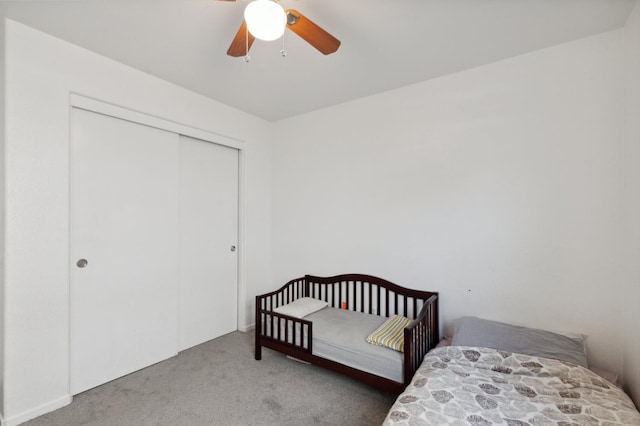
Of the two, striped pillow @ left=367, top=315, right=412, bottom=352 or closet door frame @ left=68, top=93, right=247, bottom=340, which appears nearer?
striped pillow @ left=367, top=315, right=412, bottom=352

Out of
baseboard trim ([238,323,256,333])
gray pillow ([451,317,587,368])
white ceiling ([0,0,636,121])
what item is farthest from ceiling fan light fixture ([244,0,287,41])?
baseboard trim ([238,323,256,333])

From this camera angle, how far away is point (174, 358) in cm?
271

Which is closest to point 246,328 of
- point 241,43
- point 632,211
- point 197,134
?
point 197,134

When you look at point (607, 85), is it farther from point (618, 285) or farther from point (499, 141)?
point (618, 285)

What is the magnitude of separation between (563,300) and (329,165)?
7.54ft

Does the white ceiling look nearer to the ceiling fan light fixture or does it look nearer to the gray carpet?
the ceiling fan light fixture

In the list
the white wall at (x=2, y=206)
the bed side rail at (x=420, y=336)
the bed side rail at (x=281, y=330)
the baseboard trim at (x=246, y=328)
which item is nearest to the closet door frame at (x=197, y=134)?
the baseboard trim at (x=246, y=328)

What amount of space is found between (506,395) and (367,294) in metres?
1.48

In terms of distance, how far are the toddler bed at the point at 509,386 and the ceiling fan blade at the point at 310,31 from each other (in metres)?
1.95

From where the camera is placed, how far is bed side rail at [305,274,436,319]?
8.62ft

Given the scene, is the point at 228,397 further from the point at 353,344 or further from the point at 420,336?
the point at 420,336

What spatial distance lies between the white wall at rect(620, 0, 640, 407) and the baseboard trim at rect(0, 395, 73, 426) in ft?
11.8

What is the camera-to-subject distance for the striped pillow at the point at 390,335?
2.06 m

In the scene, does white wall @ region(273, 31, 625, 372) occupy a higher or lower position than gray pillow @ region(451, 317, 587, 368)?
higher
